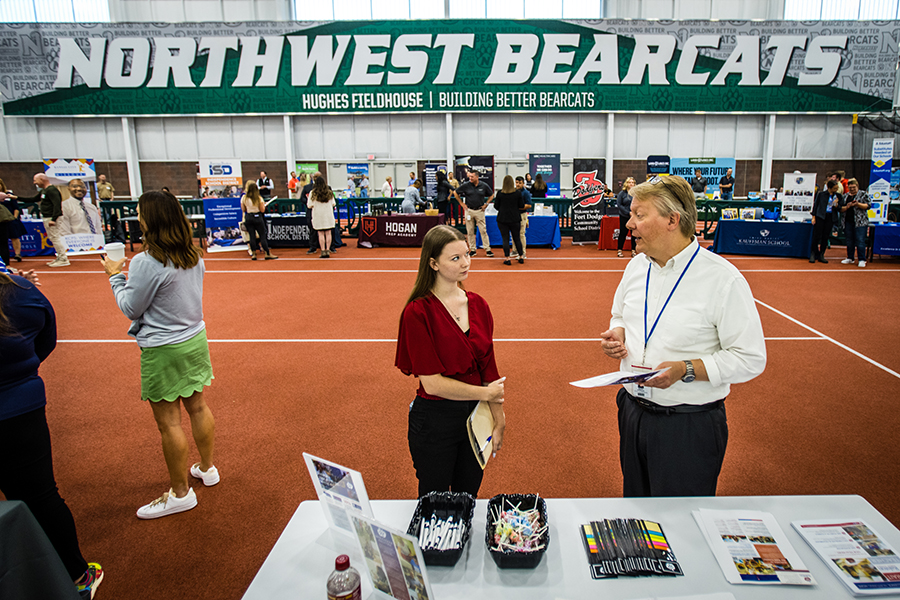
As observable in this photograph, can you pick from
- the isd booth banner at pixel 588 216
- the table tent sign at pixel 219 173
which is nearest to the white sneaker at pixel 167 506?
the isd booth banner at pixel 588 216

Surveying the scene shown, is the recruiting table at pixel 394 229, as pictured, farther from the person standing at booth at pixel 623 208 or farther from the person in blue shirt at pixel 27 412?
the person in blue shirt at pixel 27 412

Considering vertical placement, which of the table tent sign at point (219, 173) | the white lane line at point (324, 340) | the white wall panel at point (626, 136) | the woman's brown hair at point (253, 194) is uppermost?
the white wall panel at point (626, 136)

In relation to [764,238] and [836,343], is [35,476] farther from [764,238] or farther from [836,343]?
[764,238]

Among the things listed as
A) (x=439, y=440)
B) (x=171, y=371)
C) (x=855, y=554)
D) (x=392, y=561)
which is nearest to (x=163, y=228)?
(x=171, y=371)

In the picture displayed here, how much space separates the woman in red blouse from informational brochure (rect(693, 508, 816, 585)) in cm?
91

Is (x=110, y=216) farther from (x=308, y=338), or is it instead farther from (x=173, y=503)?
(x=173, y=503)

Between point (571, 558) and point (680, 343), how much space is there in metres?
0.89

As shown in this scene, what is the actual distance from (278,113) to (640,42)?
13477 millimetres

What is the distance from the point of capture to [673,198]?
196 centimetres

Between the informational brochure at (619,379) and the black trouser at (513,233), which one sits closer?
the informational brochure at (619,379)

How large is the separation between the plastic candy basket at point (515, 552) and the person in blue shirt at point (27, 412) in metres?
1.87

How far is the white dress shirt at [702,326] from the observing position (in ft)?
6.17

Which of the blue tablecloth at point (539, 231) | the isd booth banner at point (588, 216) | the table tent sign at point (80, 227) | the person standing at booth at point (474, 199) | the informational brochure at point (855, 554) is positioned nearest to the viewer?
the informational brochure at point (855, 554)

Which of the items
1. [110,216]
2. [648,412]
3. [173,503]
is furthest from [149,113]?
[648,412]
